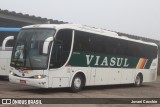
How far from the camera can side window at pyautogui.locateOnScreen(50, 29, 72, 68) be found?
685 inches

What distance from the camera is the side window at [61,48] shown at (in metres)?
17.4

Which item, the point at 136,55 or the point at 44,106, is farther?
the point at 136,55

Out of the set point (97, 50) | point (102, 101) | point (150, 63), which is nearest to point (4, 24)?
point (150, 63)

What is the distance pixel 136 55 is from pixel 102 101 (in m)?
10.1

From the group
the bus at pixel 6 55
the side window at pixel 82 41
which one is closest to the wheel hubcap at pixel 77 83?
the side window at pixel 82 41

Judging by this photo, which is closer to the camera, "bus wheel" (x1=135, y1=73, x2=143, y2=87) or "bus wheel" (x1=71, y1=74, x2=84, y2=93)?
"bus wheel" (x1=71, y1=74, x2=84, y2=93)

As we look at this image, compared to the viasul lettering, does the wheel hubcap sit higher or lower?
lower

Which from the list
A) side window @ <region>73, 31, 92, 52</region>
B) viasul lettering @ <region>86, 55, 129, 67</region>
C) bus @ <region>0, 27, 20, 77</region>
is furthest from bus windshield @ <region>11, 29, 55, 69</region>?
bus @ <region>0, 27, 20, 77</region>

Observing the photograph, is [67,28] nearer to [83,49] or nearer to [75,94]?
[83,49]

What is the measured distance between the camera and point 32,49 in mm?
17438

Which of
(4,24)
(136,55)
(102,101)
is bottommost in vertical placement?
(102,101)

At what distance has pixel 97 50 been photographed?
816 inches

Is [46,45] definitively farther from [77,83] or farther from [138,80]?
[138,80]

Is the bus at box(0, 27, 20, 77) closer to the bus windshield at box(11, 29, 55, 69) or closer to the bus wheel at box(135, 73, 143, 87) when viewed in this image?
the bus windshield at box(11, 29, 55, 69)
